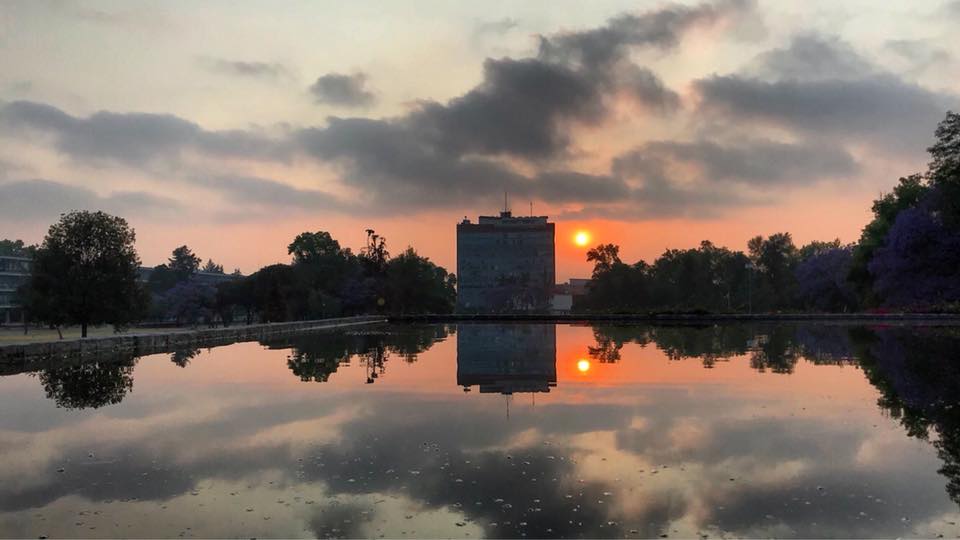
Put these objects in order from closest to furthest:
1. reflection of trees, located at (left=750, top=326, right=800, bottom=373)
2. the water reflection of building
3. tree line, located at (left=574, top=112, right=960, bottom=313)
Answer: the water reflection of building < reflection of trees, located at (left=750, top=326, right=800, bottom=373) < tree line, located at (left=574, top=112, right=960, bottom=313)

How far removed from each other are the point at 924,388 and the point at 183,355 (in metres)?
32.2

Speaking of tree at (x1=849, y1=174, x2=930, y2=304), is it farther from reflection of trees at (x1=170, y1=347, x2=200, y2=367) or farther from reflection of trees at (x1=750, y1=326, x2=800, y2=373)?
reflection of trees at (x1=170, y1=347, x2=200, y2=367)

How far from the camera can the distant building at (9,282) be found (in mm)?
134625

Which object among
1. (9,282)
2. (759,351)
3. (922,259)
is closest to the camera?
(759,351)

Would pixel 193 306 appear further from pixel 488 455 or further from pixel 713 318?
pixel 488 455

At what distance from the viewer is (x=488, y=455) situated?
1220 centimetres

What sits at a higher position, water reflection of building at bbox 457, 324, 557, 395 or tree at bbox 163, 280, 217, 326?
tree at bbox 163, 280, 217, 326

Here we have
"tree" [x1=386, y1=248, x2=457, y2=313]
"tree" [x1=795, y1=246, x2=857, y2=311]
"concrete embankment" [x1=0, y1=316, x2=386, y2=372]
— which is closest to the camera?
"concrete embankment" [x1=0, y1=316, x2=386, y2=372]

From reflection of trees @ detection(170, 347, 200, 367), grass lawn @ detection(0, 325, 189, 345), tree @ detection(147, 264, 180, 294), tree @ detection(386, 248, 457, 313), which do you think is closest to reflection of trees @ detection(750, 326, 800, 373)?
reflection of trees @ detection(170, 347, 200, 367)

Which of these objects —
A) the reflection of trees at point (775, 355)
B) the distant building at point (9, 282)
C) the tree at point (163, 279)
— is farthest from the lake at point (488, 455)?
the tree at point (163, 279)

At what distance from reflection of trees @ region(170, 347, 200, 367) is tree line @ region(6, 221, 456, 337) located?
213 inches

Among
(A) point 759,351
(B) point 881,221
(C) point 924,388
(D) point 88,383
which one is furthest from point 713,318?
(D) point 88,383

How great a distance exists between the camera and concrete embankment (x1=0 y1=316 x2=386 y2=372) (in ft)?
110

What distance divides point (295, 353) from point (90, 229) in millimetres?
16870
